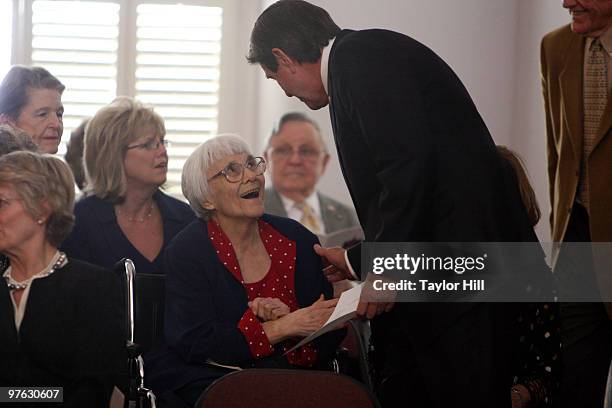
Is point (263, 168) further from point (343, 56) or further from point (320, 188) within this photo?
point (320, 188)

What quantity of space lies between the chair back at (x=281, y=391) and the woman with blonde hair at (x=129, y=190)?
0.95m

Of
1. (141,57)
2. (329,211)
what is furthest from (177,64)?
(329,211)

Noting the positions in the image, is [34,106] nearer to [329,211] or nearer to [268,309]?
[268,309]

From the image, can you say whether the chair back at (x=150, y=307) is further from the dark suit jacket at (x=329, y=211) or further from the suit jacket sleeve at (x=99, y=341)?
the dark suit jacket at (x=329, y=211)

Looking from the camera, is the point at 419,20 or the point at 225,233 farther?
the point at 419,20

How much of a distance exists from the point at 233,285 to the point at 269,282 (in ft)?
0.38

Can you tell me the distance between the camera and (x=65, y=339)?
8.44 feet

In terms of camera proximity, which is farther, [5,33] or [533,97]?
[5,33]

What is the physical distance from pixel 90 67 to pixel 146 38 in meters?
0.34

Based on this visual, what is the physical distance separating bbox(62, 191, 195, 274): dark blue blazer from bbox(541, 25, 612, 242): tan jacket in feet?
4.25

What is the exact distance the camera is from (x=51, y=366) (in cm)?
257

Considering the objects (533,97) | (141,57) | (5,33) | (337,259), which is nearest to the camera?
(337,259)

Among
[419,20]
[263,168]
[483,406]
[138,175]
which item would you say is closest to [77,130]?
[138,175]

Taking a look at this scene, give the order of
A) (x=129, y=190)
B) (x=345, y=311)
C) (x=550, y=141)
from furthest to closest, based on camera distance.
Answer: (x=129, y=190) < (x=550, y=141) < (x=345, y=311)
